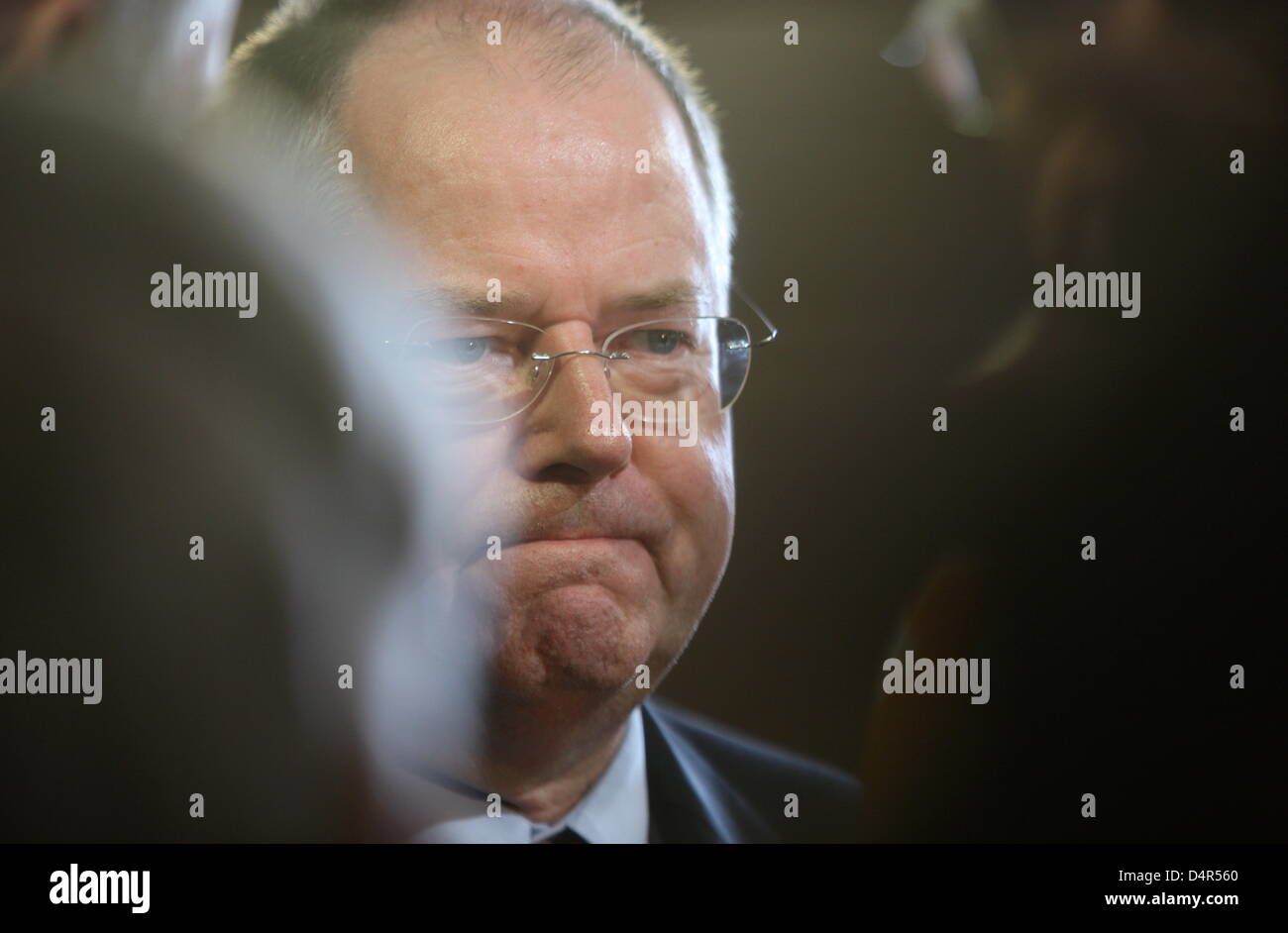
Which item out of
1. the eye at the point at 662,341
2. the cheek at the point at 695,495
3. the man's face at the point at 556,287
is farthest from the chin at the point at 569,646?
the eye at the point at 662,341

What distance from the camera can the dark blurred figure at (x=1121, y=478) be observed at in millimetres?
1718

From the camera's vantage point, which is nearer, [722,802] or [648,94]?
[648,94]

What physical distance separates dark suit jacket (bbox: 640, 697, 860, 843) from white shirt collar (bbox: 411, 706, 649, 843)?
23mm

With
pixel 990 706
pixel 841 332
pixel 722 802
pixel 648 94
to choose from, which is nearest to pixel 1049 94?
pixel 841 332

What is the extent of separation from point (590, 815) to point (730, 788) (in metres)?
0.24

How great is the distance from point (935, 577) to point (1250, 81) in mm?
980

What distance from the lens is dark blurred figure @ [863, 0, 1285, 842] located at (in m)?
1.72

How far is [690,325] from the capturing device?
1576 millimetres

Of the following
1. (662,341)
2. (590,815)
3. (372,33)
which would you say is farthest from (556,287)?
(590,815)

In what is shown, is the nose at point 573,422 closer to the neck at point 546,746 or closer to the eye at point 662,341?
the eye at point 662,341

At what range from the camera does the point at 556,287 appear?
1.50m

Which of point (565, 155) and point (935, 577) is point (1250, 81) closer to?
point (935, 577)

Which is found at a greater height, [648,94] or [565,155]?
[648,94]

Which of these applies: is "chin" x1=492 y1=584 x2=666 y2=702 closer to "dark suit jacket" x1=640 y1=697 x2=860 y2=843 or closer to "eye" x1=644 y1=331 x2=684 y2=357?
"dark suit jacket" x1=640 y1=697 x2=860 y2=843
